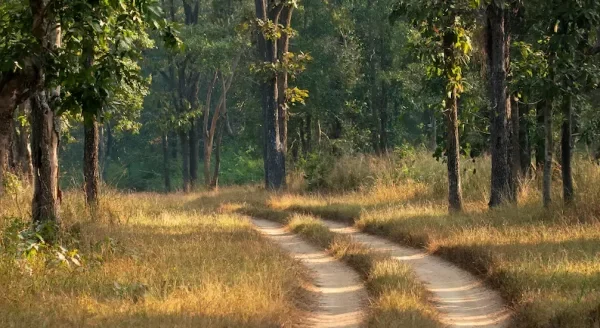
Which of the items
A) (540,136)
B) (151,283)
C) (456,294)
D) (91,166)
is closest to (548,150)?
(540,136)

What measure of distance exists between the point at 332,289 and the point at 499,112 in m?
7.67

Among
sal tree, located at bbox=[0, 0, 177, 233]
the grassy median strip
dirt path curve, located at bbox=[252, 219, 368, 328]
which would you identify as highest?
sal tree, located at bbox=[0, 0, 177, 233]

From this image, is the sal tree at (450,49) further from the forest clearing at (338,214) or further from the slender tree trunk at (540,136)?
the slender tree trunk at (540,136)

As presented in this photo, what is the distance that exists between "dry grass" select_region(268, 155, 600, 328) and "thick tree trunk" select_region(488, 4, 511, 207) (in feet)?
2.20

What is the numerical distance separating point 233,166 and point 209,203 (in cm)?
3337

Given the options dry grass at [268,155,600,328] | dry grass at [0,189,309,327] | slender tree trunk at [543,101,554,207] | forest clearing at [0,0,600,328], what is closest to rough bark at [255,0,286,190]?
forest clearing at [0,0,600,328]

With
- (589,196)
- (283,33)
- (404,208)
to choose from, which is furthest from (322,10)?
(589,196)

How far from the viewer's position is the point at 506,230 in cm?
1306

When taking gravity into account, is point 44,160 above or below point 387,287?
above

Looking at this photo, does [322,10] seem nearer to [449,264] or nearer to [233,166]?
[233,166]

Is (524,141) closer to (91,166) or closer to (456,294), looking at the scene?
(456,294)

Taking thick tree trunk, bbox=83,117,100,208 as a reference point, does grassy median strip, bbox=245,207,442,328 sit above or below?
below

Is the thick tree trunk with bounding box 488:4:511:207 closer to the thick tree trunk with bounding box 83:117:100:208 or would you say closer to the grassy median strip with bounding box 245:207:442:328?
the grassy median strip with bounding box 245:207:442:328

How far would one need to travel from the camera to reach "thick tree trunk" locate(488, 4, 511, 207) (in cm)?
1627
